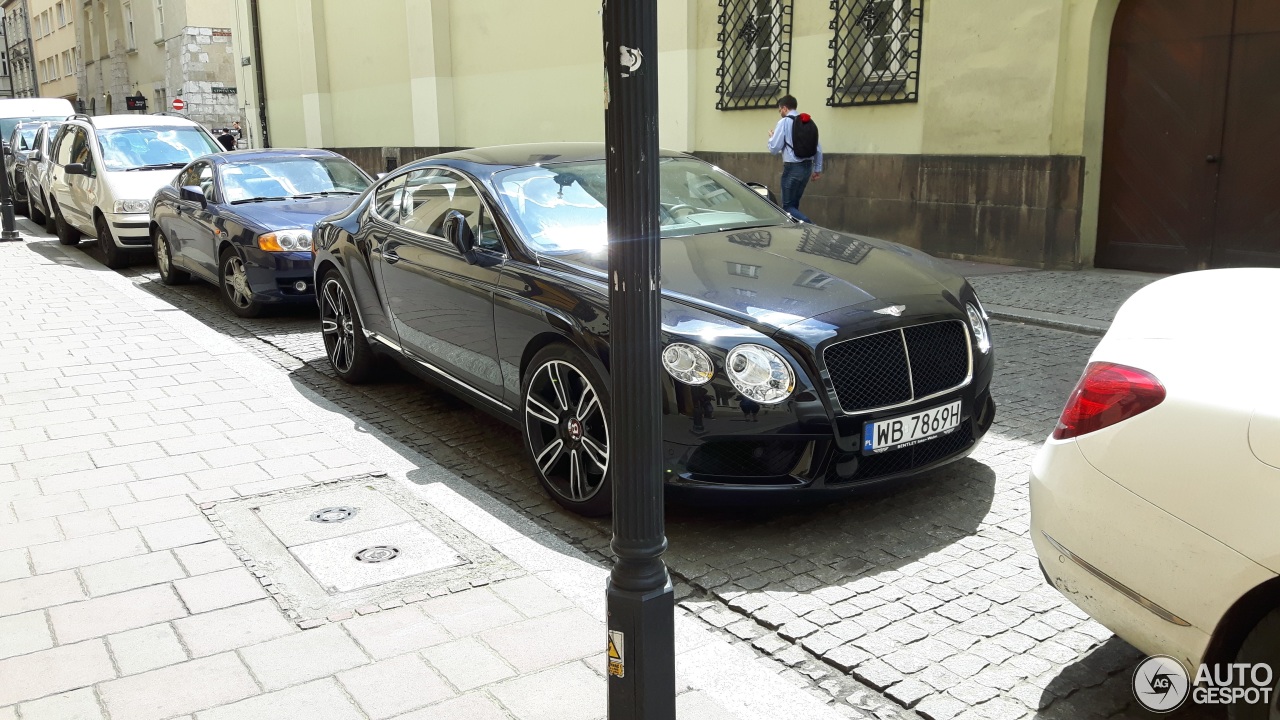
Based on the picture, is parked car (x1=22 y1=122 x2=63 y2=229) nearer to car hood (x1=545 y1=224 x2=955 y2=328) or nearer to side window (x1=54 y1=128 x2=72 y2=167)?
side window (x1=54 y1=128 x2=72 y2=167)

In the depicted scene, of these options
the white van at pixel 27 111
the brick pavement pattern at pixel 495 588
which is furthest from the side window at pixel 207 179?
the white van at pixel 27 111

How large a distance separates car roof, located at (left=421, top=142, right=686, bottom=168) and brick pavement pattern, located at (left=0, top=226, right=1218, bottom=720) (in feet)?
4.91

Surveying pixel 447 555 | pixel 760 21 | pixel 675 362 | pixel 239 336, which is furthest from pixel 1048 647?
pixel 760 21

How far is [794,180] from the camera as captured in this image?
1319cm

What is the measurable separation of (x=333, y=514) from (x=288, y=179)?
6.52m

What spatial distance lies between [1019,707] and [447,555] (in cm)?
216

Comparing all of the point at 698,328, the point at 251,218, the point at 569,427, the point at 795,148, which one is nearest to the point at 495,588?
the point at 569,427

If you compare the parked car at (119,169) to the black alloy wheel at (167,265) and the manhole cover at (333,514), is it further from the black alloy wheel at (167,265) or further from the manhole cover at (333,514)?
the manhole cover at (333,514)

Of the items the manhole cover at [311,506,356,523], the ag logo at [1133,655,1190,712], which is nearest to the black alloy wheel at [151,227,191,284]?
the manhole cover at [311,506,356,523]

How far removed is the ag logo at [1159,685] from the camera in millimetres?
2802

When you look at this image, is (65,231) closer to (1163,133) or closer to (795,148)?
(795,148)

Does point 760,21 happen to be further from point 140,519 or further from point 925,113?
point 140,519

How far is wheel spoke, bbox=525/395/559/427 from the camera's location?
15.3ft

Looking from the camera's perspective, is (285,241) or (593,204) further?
(285,241)
